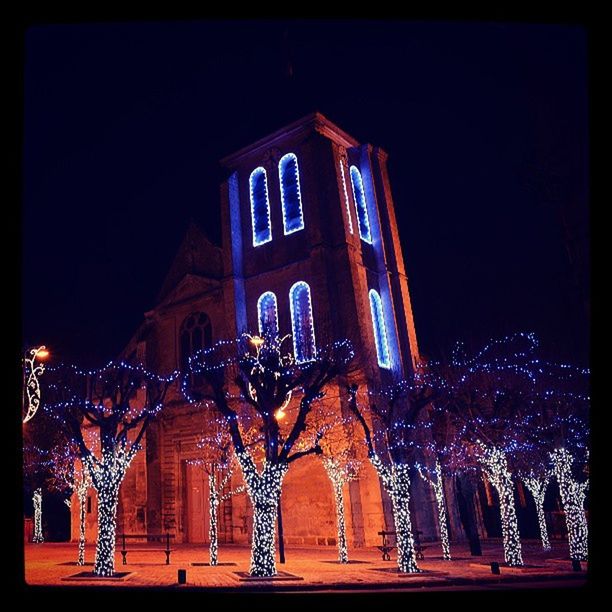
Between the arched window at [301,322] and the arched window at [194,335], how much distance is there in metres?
5.63

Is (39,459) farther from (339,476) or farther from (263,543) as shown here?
(263,543)

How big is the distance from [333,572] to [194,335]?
59.9 ft

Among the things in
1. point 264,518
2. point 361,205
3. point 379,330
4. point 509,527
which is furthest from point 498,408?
point 361,205

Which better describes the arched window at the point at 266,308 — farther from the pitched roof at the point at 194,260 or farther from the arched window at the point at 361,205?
the arched window at the point at 361,205

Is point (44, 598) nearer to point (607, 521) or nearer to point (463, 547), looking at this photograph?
point (607, 521)

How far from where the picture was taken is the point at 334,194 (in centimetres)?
2841

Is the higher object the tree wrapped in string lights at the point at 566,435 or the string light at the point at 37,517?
the tree wrapped in string lights at the point at 566,435

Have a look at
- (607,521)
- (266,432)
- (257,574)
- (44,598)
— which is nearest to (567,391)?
(266,432)

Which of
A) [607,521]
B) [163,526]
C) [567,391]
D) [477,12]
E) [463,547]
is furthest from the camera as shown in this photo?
[163,526]

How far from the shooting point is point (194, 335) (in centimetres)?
3098

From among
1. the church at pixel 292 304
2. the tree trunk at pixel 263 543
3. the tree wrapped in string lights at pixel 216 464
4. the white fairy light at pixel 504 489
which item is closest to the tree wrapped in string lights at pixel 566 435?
the white fairy light at pixel 504 489

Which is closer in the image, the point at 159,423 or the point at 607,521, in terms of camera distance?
the point at 607,521

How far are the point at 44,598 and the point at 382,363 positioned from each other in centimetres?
2249

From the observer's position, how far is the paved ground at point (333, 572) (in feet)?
41.6
